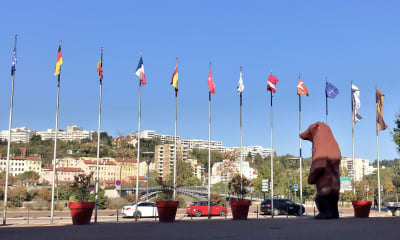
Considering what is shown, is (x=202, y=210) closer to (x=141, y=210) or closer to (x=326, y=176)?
(x=141, y=210)

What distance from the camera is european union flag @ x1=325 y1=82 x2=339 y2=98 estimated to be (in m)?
32.2

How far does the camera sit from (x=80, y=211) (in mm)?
17750

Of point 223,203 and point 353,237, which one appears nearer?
point 353,237

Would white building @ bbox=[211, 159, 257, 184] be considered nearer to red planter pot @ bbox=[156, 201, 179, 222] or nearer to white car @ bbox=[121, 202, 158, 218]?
white car @ bbox=[121, 202, 158, 218]

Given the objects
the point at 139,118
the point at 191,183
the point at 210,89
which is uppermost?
the point at 210,89

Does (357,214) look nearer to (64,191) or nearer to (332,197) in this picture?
(332,197)

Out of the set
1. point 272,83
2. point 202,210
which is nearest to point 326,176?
point 272,83

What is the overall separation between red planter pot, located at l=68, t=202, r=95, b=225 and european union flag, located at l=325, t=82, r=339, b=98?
66.9 feet

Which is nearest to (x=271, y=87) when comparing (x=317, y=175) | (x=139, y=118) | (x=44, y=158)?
(x=139, y=118)

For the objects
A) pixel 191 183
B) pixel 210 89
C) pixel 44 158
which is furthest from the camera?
pixel 44 158

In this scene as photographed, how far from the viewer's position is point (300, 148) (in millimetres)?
30984

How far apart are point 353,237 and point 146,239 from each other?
5.32 m

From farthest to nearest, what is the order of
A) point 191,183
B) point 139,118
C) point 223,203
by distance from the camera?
point 191,183, point 223,203, point 139,118

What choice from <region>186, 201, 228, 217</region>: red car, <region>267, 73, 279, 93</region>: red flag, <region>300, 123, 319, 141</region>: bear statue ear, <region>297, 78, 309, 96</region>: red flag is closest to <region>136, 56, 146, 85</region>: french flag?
<region>267, 73, 279, 93</region>: red flag
